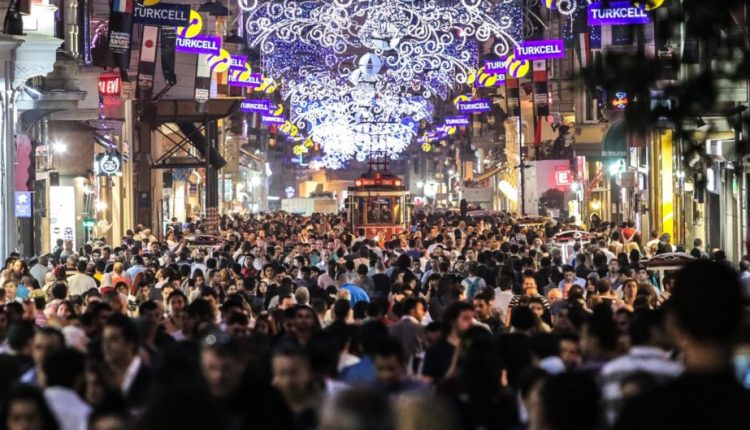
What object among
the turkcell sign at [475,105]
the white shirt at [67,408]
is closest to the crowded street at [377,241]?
the white shirt at [67,408]

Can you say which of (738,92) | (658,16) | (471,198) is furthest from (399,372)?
(471,198)

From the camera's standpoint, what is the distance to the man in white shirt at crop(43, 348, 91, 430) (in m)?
8.05

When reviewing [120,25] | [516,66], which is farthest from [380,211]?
[120,25]

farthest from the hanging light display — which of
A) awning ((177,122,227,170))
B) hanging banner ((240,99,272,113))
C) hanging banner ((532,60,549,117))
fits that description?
hanging banner ((240,99,272,113))

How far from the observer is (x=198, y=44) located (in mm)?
40812

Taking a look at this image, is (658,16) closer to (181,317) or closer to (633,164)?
(181,317)

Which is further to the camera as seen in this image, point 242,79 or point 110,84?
point 242,79

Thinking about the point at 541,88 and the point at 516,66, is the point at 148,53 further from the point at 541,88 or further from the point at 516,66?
the point at 541,88

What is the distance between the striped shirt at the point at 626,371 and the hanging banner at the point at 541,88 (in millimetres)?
43568

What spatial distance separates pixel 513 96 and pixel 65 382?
5769cm

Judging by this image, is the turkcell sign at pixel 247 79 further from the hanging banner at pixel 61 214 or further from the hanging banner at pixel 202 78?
the hanging banner at pixel 61 214

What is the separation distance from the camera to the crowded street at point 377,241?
21.3 feet

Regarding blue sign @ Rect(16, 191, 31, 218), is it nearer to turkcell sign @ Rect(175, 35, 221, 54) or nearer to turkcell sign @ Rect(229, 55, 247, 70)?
turkcell sign @ Rect(175, 35, 221, 54)

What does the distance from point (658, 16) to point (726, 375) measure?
272 cm
